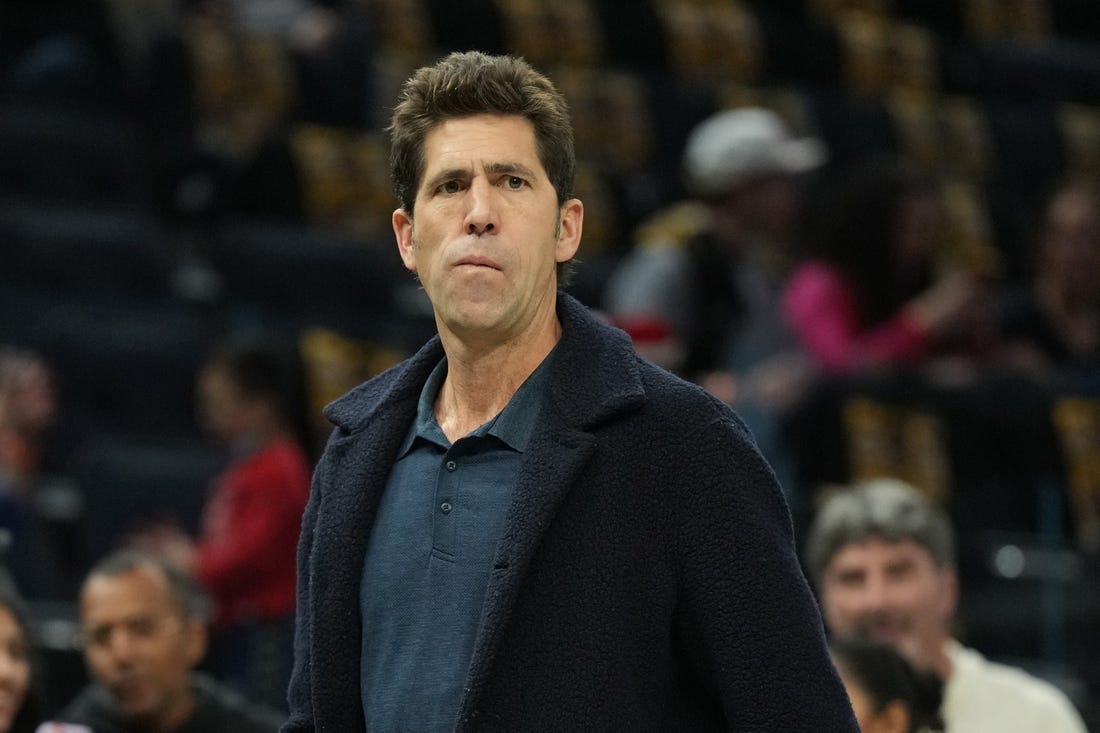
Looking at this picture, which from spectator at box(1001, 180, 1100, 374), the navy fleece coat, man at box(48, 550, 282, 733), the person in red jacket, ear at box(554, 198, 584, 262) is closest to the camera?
the navy fleece coat

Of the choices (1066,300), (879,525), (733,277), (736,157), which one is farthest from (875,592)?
(1066,300)

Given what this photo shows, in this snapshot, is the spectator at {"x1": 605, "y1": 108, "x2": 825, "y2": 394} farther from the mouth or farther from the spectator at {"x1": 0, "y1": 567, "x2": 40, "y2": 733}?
the mouth

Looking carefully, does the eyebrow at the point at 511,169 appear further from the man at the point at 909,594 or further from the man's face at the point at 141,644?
the man's face at the point at 141,644

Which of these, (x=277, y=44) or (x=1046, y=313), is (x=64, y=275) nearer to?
(x=277, y=44)

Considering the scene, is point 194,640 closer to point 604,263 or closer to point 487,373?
point 487,373

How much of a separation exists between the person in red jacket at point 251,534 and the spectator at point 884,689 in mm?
2174

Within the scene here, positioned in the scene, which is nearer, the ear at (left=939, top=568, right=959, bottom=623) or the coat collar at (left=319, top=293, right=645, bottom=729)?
the coat collar at (left=319, top=293, right=645, bottom=729)

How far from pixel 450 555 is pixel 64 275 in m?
5.75

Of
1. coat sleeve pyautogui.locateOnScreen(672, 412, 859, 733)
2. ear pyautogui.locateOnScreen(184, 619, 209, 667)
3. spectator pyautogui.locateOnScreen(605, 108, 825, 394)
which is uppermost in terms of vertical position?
coat sleeve pyautogui.locateOnScreen(672, 412, 859, 733)

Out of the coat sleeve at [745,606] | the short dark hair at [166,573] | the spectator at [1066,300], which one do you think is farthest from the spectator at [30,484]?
the coat sleeve at [745,606]

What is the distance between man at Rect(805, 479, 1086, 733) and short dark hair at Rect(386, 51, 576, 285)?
6.95 ft

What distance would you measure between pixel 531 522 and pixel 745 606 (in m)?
0.21

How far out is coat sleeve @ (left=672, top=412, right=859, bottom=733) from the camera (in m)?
1.92

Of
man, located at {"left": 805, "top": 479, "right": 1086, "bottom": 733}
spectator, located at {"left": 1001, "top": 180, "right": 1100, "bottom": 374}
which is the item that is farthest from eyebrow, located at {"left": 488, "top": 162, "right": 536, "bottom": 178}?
spectator, located at {"left": 1001, "top": 180, "right": 1100, "bottom": 374}
